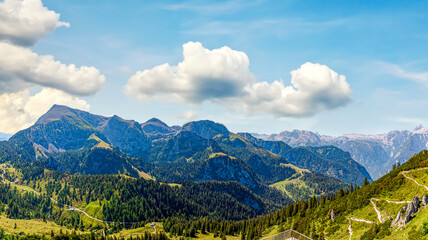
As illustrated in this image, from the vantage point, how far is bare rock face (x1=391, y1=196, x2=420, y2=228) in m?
79.8

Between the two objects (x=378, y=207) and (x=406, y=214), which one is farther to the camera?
(x=378, y=207)

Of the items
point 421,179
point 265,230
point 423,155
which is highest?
point 423,155

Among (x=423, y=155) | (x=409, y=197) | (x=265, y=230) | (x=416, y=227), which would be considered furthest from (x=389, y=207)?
(x=265, y=230)

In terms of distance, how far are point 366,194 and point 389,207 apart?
2494cm

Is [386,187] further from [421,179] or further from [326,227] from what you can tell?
[326,227]

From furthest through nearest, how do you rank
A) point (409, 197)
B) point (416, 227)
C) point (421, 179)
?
point (421, 179)
point (409, 197)
point (416, 227)

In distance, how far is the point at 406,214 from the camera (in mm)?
80312

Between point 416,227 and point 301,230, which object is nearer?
point 416,227

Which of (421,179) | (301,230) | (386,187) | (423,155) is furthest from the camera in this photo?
(301,230)

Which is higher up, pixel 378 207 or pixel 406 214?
pixel 406 214

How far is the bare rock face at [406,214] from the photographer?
79.8m

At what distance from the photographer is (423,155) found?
128m

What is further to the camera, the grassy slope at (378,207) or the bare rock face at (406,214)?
the grassy slope at (378,207)

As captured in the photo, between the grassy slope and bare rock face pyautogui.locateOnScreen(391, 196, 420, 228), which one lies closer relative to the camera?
bare rock face pyautogui.locateOnScreen(391, 196, 420, 228)
